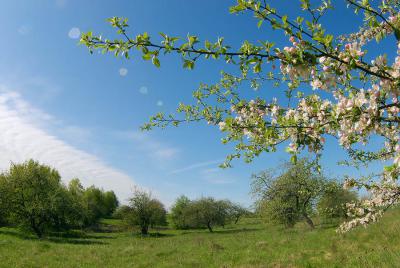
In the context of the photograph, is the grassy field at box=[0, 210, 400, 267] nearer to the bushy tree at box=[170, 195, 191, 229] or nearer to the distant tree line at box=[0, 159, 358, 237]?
the distant tree line at box=[0, 159, 358, 237]

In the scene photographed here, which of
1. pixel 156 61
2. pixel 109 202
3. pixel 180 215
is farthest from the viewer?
pixel 109 202

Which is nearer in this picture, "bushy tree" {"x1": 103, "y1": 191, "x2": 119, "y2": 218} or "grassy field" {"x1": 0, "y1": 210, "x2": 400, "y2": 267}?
"grassy field" {"x1": 0, "y1": 210, "x2": 400, "y2": 267}

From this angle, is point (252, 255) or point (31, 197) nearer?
point (252, 255)

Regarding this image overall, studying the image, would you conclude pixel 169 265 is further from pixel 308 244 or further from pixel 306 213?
pixel 306 213

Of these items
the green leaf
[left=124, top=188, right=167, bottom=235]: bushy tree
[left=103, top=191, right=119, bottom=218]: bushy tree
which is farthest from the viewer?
[left=103, top=191, right=119, bottom=218]: bushy tree

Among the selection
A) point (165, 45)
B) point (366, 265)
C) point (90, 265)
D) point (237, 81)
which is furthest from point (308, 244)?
point (165, 45)

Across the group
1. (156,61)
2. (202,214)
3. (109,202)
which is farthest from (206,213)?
(156,61)

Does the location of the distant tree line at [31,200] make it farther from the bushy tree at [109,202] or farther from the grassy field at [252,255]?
the bushy tree at [109,202]

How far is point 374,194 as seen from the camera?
7.57 m

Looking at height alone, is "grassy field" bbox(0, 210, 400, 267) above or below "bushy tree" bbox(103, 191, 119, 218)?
below

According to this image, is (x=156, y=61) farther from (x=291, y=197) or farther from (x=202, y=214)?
(x=202, y=214)

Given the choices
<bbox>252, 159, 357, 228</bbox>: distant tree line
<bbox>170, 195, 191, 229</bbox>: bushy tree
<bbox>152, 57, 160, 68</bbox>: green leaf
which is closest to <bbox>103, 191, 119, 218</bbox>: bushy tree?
<bbox>170, 195, 191, 229</bbox>: bushy tree

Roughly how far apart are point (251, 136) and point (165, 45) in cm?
258

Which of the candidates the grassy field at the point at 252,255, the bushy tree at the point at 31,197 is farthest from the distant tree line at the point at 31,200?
the grassy field at the point at 252,255
